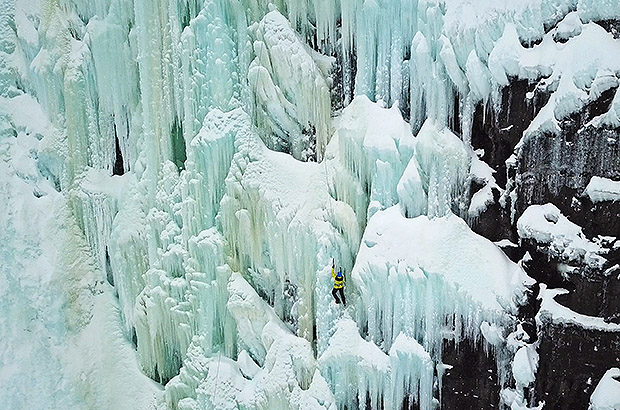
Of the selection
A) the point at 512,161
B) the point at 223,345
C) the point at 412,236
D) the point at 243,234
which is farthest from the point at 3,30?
the point at 512,161

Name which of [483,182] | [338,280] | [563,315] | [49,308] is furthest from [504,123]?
[49,308]

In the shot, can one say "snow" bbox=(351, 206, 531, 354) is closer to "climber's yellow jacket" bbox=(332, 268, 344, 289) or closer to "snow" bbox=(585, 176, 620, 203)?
"climber's yellow jacket" bbox=(332, 268, 344, 289)

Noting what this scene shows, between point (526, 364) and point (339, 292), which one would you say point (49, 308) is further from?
point (526, 364)

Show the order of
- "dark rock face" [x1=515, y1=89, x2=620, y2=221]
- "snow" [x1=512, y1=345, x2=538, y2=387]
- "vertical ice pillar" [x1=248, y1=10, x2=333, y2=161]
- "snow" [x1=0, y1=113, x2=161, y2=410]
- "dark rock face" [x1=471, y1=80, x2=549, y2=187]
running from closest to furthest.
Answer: "dark rock face" [x1=515, y1=89, x2=620, y2=221] → "dark rock face" [x1=471, y1=80, x2=549, y2=187] → "snow" [x1=512, y1=345, x2=538, y2=387] → "vertical ice pillar" [x1=248, y1=10, x2=333, y2=161] → "snow" [x1=0, y1=113, x2=161, y2=410]

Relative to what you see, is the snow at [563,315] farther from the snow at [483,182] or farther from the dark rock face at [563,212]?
the snow at [483,182]

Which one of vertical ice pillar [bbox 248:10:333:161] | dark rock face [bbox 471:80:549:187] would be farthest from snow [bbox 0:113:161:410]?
dark rock face [bbox 471:80:549:187]

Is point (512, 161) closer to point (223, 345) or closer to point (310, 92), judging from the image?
point (310, 92)
